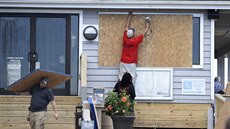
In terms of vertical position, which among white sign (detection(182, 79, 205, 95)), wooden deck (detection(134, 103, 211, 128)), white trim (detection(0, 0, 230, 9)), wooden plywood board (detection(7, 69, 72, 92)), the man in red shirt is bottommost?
wooden deck (detection(134, 103, 211, 128))

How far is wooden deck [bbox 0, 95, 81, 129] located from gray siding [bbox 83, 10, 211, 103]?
0.79 m

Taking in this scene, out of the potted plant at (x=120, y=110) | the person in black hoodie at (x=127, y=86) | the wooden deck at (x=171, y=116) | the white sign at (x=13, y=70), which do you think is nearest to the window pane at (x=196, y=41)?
the wooden deck at (x=171, y=116)

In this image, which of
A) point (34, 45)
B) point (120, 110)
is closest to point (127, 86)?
point (120, 110)

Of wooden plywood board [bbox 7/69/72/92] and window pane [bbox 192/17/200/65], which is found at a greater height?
window pane [bbox 192/17/200/65]

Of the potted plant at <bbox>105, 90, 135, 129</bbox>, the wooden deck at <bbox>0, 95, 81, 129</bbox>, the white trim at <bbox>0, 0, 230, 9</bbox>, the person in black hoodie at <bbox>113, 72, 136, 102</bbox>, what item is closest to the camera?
the potted plant at <bbox>105, 90, 135, 129</bbox>

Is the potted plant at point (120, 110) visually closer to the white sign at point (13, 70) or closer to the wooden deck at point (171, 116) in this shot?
the wooden deck at point (171, 116)

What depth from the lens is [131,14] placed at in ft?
38.7

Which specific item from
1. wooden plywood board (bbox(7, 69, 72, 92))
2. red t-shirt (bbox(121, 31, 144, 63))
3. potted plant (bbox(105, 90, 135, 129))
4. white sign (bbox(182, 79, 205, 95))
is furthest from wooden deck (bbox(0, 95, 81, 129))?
white sign (bbox(182, 79, 205, 95))

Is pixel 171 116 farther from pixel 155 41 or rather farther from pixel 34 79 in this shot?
pixel 34 79

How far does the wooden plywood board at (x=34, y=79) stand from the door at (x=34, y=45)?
8.49ft

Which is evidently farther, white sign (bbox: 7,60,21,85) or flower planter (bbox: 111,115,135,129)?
white sign (bbox: 7,60,21,85)

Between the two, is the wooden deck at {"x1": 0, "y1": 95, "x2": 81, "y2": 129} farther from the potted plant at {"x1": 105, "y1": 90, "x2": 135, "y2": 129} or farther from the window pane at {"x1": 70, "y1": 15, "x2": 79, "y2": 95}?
the potted plant at {"x1": 105, "y1": 90, "x2": 135, "y2": 129}

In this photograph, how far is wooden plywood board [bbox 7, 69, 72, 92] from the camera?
8734 millimetres

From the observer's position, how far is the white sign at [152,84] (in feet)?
38.3
